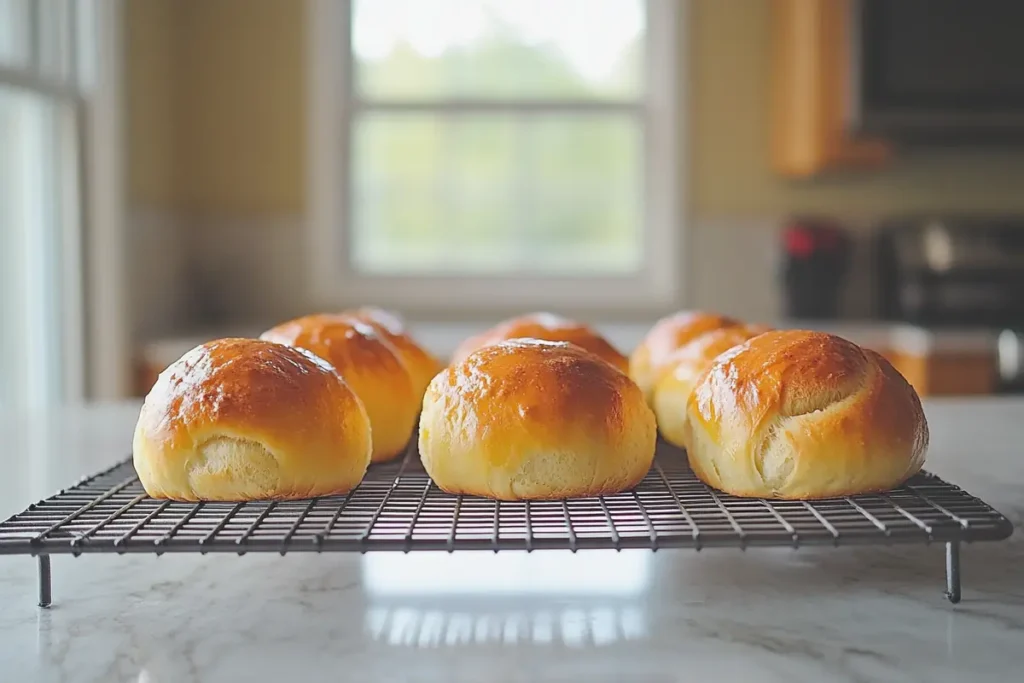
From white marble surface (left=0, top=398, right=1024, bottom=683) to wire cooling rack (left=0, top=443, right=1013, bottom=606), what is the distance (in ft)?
0.17

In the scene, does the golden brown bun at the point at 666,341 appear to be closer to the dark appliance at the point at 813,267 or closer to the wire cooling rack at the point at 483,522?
the wire cooling rack at the point at 483,522

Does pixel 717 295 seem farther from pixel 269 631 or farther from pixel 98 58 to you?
pixel 269 631

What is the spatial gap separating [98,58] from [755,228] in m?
2.12

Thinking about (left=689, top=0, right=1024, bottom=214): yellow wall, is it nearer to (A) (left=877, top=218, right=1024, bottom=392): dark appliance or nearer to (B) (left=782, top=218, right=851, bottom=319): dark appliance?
(B) (left=782, top=218, right=851, bottom=319): dark appliance

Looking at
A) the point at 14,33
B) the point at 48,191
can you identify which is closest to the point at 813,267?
the point at 48,191

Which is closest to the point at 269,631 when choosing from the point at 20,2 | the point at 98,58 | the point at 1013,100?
the point at 20,2

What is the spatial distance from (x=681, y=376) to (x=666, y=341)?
0.53 feet

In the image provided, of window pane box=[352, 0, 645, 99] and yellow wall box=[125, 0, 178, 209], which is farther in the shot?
window pane box=[352, 0, 645, 99]

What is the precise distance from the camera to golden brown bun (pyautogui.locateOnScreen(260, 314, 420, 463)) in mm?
974

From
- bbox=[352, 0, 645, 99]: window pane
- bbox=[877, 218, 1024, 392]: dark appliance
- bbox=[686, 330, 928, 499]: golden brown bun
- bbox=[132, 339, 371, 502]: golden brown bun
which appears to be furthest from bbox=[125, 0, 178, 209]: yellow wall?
bbox=[686, 330, 928, 499]: golden brown bun

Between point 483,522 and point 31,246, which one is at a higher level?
point 31,246

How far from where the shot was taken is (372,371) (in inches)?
39.1

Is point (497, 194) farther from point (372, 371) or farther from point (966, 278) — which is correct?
point (372, 371)

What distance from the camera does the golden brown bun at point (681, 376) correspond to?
1023 millimetres
